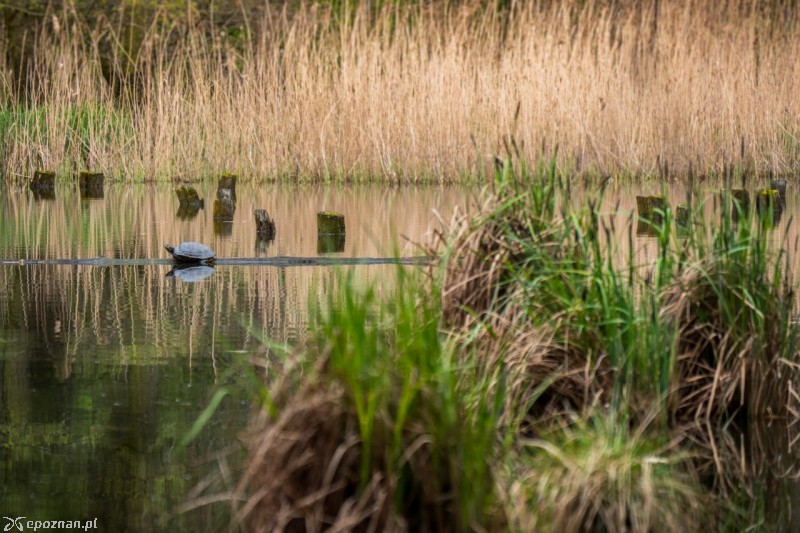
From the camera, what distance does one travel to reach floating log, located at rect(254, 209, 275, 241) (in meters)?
10.6

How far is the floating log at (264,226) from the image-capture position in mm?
10594

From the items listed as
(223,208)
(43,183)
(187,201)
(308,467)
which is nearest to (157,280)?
(223,208)

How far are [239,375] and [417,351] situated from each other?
2098 mm

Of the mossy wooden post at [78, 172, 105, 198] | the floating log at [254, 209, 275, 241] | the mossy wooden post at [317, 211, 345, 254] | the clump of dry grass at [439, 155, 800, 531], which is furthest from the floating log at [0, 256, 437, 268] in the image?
the mossy wooden post at [78, 172, 105, 198]

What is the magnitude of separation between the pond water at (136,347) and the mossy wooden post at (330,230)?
129mm

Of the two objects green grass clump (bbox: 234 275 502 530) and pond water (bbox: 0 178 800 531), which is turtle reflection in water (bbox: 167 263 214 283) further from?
green grass clump (bbox: 234 275 502 530)

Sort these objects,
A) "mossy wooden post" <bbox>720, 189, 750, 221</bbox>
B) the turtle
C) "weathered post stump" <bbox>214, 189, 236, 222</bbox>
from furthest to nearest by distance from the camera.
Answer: "weathered post stump" <bbox>214, 189, 236, 222</bbox>, the turtle, "mossy wooden post" <bbox>720, 189, 750, 221</bbox>

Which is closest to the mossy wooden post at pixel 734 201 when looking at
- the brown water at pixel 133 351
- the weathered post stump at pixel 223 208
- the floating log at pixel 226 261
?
the brown water at pixel 133 351

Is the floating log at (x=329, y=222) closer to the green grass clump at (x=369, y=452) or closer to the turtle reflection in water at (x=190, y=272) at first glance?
A: the turtle reflection in water at (x=190, y=272)

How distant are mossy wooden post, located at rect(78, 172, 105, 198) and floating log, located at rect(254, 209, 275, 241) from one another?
5.88 m

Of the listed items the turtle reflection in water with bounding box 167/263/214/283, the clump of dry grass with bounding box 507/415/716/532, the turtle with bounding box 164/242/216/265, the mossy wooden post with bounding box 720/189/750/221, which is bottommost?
the clump of dry grass with bounding box 507/415/716/532

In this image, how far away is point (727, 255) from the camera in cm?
502

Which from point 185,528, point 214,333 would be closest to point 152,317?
point 214,333

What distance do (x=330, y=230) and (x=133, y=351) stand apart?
4.20 m
